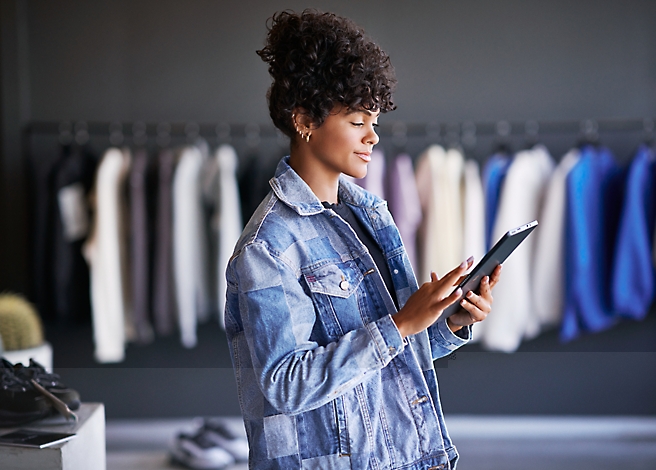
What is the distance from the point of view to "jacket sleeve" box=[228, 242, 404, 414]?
975mm

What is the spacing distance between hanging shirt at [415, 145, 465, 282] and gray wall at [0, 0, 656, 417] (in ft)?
1.28

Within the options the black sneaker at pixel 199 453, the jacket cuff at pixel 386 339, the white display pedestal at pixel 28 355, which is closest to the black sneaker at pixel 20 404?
the white display pedestal at pixel 28 355

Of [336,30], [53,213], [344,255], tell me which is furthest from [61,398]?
[53,213]

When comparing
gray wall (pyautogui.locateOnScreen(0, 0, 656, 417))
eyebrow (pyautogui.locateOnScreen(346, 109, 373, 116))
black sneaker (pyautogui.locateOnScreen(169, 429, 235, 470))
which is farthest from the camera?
gray wall (pyautogui.locateOnScreen(0, 0, 656, 417))

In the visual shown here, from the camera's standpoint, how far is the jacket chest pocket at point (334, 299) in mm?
1057

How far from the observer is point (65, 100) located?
3.43 m

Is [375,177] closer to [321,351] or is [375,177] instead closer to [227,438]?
[227,438]

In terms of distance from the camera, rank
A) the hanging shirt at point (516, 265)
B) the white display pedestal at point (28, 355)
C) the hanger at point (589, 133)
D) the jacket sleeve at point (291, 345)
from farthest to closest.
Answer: the hanger at point (589, 133), the hanging shirt at point (516, 265), the white display pedestal at point (28, 355), the jacket sleeve at point (291, 345)

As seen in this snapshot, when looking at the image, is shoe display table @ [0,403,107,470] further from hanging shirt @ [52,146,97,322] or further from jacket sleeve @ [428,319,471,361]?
hanging shirt @ [52,146,97,322]

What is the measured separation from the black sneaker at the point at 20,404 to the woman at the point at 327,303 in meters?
0.54

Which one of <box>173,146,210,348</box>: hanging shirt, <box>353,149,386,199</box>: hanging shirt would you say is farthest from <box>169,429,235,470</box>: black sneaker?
<box>353,149,386,199</box>: hanging shirt

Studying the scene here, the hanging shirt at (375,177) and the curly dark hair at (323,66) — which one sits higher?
the hanging shirt at (375,177)

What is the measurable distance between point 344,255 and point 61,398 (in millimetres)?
785

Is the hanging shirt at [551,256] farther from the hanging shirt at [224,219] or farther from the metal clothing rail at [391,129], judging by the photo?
the hanging shirt at [224,219]
